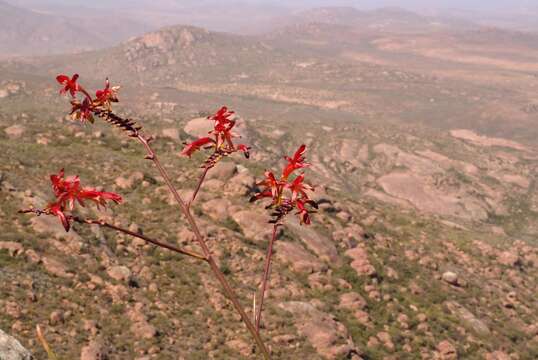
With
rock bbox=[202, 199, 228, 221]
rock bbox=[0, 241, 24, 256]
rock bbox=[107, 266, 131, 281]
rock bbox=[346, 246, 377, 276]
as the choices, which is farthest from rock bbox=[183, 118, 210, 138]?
rock bbox=[0, 241, 24, 256]

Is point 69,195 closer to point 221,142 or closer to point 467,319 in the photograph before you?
point 221,142

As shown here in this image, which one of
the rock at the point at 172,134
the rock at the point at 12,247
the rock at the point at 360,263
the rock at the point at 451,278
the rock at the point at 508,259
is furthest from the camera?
the rock at the point at 172,134

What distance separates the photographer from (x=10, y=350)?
557 centimetres

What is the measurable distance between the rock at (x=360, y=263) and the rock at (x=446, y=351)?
4.29 metres

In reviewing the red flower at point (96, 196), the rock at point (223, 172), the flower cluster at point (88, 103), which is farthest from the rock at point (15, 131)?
the red flower at point (96, 196)

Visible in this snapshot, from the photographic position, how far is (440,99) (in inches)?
5763

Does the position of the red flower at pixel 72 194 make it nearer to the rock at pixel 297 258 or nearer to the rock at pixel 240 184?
the rock at pixel 297 258

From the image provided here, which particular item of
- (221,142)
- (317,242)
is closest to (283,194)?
(221,142)

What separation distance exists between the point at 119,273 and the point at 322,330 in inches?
267

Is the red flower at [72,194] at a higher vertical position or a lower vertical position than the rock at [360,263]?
higher

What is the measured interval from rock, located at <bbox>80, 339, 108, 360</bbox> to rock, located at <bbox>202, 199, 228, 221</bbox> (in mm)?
9449

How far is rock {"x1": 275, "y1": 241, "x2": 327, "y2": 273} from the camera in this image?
19.6m

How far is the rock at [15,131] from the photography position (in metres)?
25.7

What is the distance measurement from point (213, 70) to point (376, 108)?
69323 mm
